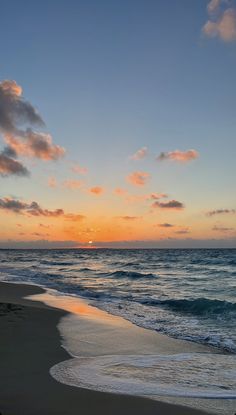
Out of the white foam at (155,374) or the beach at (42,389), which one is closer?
the beach at (42,389)

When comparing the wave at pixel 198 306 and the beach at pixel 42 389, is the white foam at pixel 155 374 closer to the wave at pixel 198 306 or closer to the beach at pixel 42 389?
the beach at pixel 42 389

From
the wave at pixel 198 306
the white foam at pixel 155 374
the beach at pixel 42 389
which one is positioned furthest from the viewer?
the wave at pixel 198 306

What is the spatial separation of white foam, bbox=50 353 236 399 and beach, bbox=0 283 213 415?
0.88ft

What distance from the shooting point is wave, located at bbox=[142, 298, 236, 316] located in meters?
15.2

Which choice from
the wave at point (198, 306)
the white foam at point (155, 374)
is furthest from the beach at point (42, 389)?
the wave at point (198, 306)

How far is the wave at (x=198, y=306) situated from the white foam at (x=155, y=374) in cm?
697

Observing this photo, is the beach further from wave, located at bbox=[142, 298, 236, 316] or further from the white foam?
wave, located at bbox=[142, 298, 236, 316]

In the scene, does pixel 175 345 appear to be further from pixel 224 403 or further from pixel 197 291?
pixel 197 291

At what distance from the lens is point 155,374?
6.88 m

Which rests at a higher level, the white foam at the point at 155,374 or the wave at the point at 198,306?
the white foam at the point at 155,374

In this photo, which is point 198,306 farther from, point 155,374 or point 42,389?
point 42,389

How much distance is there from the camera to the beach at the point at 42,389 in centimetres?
527

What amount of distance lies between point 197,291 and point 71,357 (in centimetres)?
1514

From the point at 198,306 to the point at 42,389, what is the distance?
1127 centimetres
